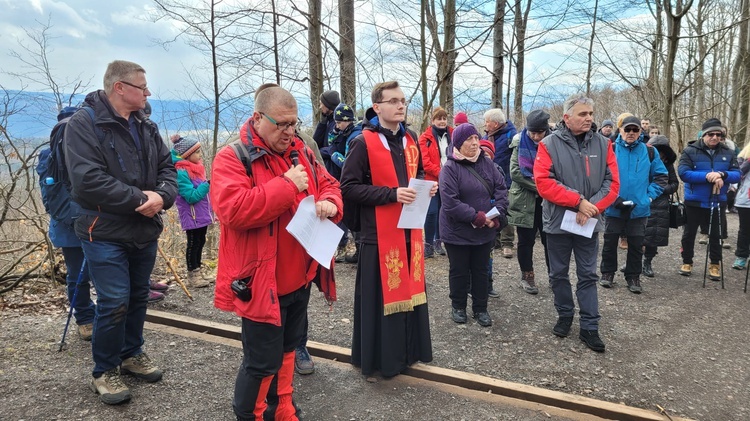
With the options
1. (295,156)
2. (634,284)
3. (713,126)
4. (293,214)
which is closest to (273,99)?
(295,156)

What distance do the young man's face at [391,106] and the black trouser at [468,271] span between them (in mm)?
1677

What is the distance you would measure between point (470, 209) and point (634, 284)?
3.04 m

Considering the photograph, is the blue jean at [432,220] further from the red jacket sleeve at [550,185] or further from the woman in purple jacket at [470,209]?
the red jacket sleeve at [550,185]

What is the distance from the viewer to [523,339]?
4.42 m

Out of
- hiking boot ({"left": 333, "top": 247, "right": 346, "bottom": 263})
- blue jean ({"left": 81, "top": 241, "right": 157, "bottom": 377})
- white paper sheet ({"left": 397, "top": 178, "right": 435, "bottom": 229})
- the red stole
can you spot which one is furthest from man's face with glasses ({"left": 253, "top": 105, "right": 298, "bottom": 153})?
hiking boot ({"left": 333, "top": 247, "right": 346, "bottom": 263})

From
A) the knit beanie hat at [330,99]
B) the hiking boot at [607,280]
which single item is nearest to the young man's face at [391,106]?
the knit beanie hat at [330,99]

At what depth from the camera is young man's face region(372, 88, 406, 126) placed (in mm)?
3422

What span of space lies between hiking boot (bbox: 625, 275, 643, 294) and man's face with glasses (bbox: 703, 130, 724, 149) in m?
2.17

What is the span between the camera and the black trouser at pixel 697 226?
20.5ft

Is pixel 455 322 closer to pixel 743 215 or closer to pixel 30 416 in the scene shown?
pixel 30 416

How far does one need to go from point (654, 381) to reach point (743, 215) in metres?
4.45

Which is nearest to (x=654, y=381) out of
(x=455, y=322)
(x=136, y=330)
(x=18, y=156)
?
(x=455, y=322)

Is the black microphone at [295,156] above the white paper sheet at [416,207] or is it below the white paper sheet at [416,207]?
above

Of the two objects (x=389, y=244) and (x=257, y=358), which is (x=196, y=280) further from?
(x=257, y=358)
